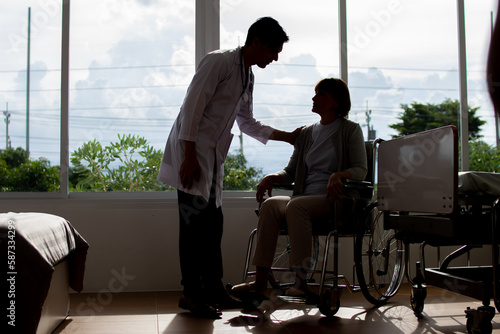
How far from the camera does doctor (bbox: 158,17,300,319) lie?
89.3 inches

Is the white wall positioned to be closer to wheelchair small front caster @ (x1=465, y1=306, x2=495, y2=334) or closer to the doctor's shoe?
the doctor's shoe

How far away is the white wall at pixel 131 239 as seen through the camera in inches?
119

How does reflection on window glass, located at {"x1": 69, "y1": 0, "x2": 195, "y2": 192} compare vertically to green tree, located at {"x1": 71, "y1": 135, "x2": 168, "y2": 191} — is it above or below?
above

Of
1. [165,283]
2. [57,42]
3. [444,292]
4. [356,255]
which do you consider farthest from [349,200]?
[57,42]

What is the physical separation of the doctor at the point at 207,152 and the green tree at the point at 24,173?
3.74 ft

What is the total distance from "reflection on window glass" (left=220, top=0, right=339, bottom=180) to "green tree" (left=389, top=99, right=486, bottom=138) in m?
0.64

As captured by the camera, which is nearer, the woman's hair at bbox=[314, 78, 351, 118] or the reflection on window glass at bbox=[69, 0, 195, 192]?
the woman's hair at bbox=[314, 78, 351, 118]

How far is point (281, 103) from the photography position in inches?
136

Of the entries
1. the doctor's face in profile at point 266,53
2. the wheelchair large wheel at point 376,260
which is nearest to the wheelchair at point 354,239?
the wheelchair large wheel at point 376,260

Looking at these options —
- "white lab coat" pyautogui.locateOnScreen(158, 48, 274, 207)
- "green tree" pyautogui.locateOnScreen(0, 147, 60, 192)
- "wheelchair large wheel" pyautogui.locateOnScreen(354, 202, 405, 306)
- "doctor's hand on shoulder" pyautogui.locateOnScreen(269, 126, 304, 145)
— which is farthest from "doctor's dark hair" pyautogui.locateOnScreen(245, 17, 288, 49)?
"green tree" pyautogui.locateOnScreen(0, 147, 60, 192)

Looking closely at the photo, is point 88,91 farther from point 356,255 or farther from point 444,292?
point 444,292

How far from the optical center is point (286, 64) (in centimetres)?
352

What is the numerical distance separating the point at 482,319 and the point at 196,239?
1228 millimetres

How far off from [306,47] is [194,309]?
6.76 feet
